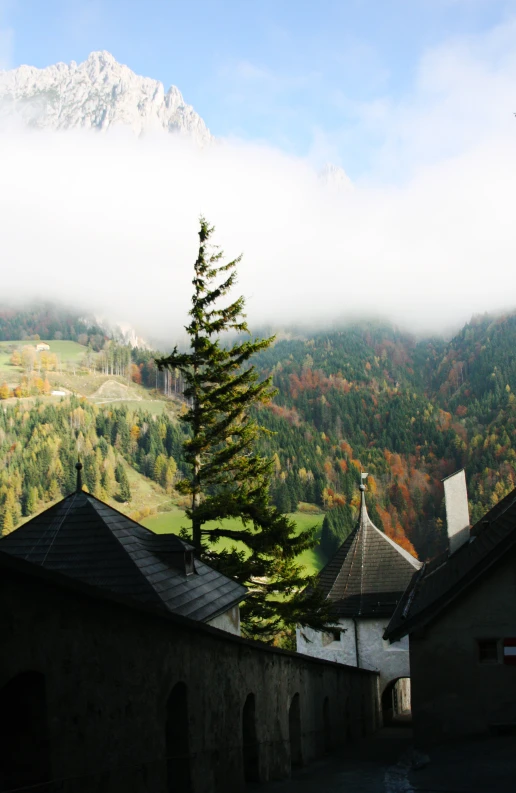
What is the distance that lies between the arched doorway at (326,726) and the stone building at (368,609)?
13.2 m

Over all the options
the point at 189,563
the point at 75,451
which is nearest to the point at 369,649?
the point at 189,563

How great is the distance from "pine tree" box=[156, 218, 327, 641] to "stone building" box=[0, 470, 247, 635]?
20.0ft

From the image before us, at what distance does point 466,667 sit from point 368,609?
20.0m

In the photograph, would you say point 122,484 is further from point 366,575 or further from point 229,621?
point 229,621

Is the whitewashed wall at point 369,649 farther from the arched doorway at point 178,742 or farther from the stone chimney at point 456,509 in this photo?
the arched doorway at point 178,742

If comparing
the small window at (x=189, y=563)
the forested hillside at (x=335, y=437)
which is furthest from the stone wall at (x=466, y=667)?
the forested hillside at (x=335, y=437)

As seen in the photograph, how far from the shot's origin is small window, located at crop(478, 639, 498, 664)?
17.5 metres

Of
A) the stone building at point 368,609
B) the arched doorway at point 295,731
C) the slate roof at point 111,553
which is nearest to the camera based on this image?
the arched doorway at point 295,731

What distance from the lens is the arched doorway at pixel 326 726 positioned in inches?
812

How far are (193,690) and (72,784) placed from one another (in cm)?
334

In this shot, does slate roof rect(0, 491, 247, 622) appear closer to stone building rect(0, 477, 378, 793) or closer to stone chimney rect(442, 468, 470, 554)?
stone building rect(0, 477, 378, 793)

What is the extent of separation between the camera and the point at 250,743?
1362cm

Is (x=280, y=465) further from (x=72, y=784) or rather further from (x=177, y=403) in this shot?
(x=72, y=784)

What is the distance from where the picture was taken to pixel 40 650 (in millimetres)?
7320
